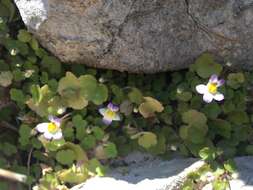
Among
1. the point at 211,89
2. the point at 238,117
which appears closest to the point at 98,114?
the point at 211,89

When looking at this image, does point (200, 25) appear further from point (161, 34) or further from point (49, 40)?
point (49, 40)

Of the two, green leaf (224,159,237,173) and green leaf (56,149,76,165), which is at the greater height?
green leaf (56,149,76,165)

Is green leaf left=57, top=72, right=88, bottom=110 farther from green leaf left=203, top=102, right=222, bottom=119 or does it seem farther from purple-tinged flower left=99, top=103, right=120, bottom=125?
green leaf left=203, top=102, right=222, bottom=119

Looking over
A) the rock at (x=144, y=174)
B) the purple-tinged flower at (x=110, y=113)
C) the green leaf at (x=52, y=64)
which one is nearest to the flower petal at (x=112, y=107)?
the purple-tinged flower at (x=110, y=113)

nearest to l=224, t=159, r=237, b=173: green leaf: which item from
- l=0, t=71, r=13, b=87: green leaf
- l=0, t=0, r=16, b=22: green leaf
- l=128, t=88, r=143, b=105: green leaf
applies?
l=128, t=88, r=143, b=105: green leaf

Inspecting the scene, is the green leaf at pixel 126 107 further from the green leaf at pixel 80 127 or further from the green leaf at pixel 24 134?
the green leaf at pixel 24 134

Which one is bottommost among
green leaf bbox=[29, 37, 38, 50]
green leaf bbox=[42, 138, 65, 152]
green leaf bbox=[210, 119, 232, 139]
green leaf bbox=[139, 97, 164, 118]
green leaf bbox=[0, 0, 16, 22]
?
green leaf bbox=[42, 138, 65, 152]
